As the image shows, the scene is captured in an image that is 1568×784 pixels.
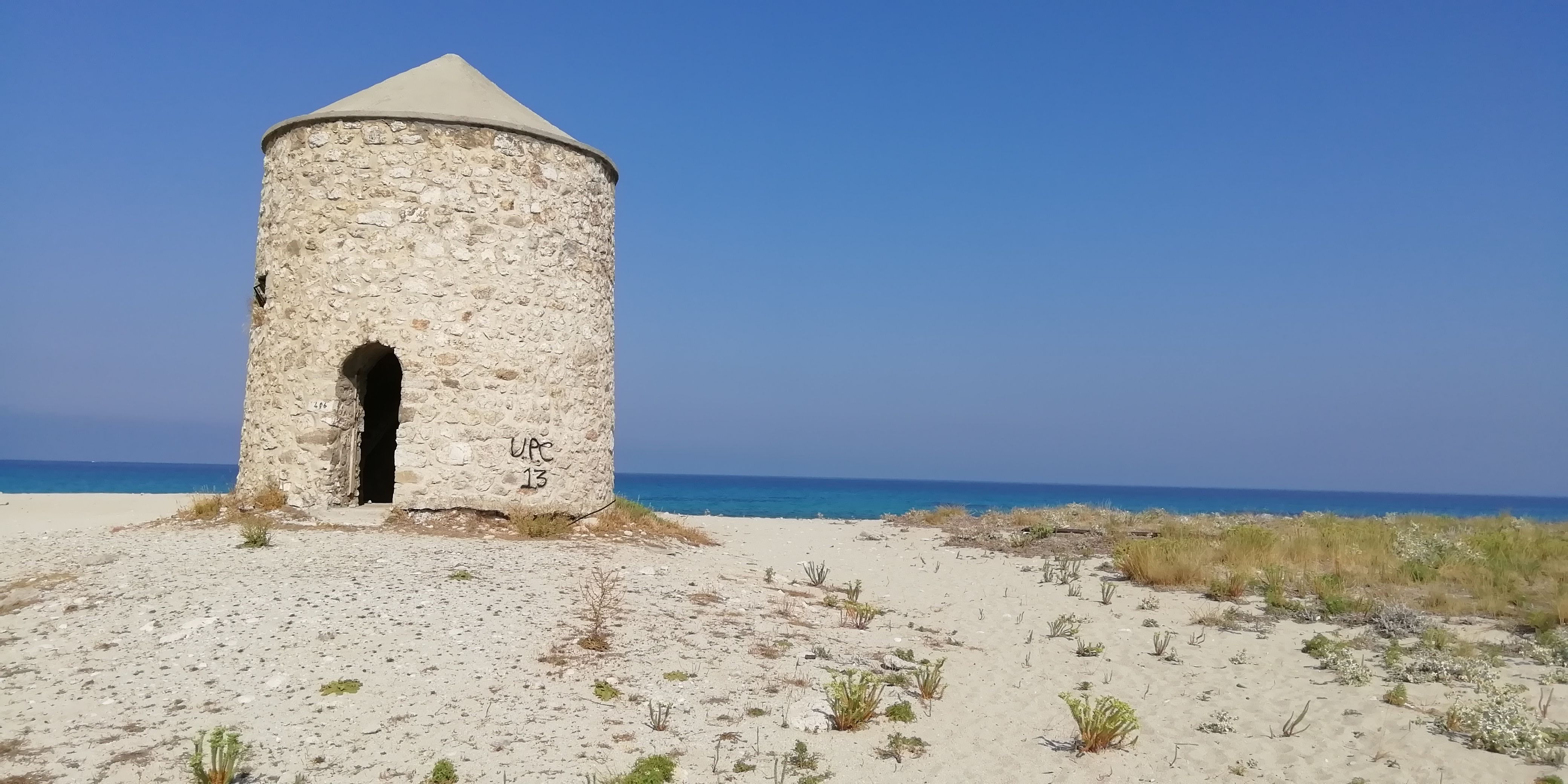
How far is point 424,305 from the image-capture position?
40.1ft

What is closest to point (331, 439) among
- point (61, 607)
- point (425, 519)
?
point (425, 519)

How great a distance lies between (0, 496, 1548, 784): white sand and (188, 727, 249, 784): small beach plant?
15cm

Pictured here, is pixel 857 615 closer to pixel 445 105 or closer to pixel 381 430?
pixel 445 105

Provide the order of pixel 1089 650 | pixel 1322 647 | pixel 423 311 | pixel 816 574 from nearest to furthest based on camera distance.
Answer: pixel 1322 647 < pixel 1089 650 < pixel 423 311 < pixel 816 574

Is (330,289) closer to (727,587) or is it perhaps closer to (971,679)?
(727,587)

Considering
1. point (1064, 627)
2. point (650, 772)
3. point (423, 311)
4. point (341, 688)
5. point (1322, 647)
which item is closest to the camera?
point (650, 772)

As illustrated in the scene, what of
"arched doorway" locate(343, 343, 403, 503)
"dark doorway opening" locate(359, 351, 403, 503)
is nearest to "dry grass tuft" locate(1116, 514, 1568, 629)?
"arched doorway" locate(343, 343, 403, 503)

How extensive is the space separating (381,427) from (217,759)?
38.1 feet

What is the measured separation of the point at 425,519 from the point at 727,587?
14.2 feet

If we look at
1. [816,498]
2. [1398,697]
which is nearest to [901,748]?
[1398,697]

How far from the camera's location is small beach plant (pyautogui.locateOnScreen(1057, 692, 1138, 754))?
6305 mm

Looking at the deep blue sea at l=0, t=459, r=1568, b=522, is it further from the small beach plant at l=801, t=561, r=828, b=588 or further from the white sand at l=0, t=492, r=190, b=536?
the small beach plant at l=801, t=561, r=828, b=588

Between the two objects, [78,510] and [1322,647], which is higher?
[78,510]

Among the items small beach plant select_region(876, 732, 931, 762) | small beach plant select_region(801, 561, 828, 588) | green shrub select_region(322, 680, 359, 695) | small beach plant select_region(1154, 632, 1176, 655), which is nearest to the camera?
small beach plant select_region(876, 732, 931, 762)
